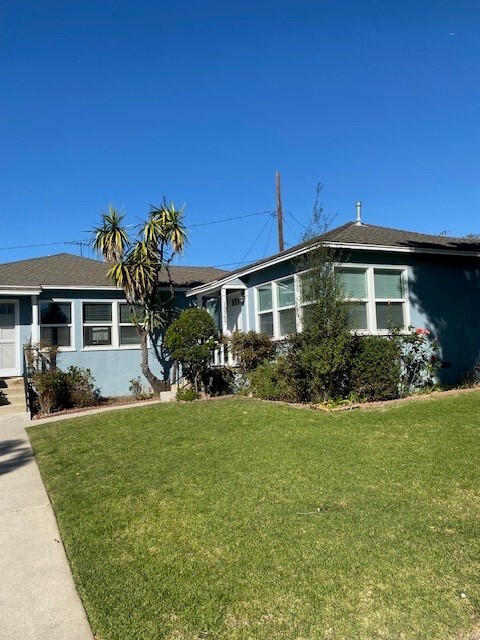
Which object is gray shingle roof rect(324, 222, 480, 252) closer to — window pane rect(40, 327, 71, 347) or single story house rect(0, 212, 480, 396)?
single story house rect(0, 212, 480, 396)

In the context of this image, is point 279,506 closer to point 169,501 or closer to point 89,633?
point 169,501

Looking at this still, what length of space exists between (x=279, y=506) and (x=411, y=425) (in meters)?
3.51

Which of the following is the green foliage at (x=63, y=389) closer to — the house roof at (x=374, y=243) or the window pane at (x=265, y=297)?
the house roof at (x=374, y=243)

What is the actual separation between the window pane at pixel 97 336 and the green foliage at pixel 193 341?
3846 mm

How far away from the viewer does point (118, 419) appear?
10195 millimetres

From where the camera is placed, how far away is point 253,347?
12.5 metres

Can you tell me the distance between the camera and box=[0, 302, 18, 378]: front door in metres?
14.8

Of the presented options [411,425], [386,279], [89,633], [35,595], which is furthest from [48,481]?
[386,279]

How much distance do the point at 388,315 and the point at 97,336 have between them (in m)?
8.97

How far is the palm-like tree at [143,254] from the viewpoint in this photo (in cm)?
1434

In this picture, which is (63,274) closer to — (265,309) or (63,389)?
(63,389)

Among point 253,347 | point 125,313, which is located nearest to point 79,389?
point 125,313

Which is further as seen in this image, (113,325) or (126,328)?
(126,328)

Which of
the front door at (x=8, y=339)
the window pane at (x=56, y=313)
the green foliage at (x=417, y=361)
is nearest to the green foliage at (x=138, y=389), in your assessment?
the window pane at (x=56, y=313)
